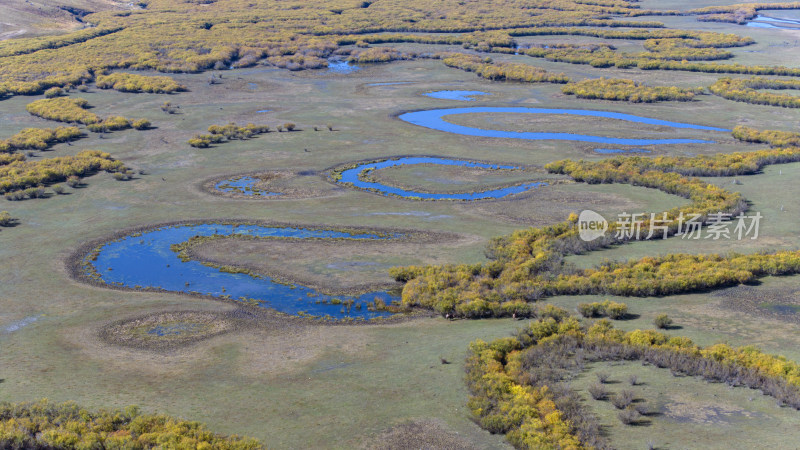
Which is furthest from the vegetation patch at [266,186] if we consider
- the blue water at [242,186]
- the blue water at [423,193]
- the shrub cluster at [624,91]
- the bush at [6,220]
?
the shrub cluster at [624,91]

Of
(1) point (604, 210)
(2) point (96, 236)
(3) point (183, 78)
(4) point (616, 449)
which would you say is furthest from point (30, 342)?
(3) point (183, 78)

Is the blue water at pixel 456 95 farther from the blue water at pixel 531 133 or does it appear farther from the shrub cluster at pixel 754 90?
the shrub cluster at pixel 754 90

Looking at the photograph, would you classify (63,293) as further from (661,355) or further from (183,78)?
(183,78)

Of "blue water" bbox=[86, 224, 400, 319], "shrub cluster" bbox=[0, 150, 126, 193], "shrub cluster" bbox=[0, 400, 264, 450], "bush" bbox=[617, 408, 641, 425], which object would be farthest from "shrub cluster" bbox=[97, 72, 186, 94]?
"bush" bbox=[617, 408, 641, 425]

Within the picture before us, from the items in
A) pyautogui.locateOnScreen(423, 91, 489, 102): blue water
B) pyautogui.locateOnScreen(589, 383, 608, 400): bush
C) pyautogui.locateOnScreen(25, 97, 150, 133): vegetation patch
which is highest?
pyautogui.locateOnScreen(423, 91, 489, 102): blue water

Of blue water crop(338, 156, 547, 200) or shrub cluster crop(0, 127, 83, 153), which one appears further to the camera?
shrub cluster crop(0, 127, 83, 153)

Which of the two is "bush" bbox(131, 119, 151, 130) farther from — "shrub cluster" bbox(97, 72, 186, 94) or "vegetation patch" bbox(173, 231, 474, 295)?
"vegetation patch" bbox(173, 231, 474, 295)
